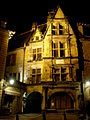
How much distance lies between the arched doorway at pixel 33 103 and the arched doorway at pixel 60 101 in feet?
10.2

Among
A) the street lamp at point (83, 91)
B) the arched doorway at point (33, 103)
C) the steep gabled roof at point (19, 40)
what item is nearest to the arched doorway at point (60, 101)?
the street lamp at point (83, 91)

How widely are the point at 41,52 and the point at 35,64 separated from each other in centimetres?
214

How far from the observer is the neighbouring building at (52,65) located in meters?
27.7

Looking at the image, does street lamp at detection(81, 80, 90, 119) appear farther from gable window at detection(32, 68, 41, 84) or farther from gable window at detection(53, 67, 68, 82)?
gable window at detection(32, 68, 41, 84)

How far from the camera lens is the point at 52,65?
97.0 feet

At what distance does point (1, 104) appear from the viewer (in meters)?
23.8

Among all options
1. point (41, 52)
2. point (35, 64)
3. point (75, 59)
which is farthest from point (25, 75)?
point (75, 59)

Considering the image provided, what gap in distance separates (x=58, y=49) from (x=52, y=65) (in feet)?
8.82

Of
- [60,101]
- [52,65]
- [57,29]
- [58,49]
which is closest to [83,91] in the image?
[60,101]

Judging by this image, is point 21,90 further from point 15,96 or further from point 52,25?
point 52,25

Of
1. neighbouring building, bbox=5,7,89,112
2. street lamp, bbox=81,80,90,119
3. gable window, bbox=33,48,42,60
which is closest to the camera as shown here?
street lamp, bbox=81,80,90,119

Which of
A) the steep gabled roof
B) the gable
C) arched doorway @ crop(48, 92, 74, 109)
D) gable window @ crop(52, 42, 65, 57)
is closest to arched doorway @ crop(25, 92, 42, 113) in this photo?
arched doorway @ crop(48, 92, 74, 109)

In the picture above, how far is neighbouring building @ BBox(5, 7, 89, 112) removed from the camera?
90.8 feet

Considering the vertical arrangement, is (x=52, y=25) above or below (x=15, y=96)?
above
